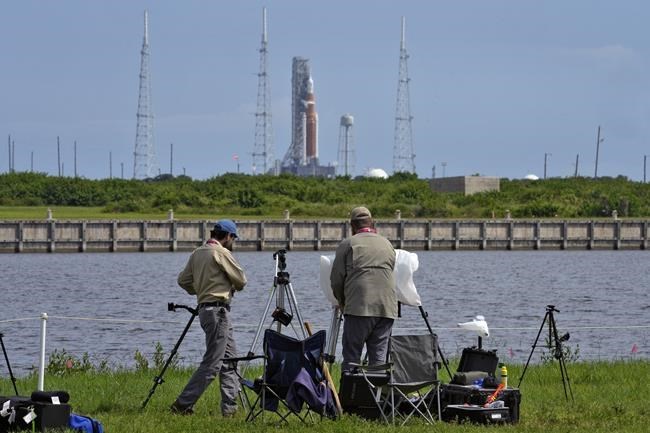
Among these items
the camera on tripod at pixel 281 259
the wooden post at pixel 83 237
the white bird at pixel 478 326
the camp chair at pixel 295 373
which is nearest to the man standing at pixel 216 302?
the camera on tripod at pixel 281 259

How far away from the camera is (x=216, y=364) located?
541 inches

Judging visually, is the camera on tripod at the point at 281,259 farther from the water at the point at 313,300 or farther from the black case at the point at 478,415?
the water at the point at 313,300

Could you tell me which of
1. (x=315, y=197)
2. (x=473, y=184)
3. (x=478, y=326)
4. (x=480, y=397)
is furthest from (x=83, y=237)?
(x=480, y=397)

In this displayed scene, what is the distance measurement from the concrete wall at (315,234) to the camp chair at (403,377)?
62.9 m

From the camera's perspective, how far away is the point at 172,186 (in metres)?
108

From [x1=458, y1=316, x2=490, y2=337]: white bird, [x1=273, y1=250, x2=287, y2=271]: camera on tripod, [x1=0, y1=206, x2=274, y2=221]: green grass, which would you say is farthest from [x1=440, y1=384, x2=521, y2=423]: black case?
[x1=0, y1=206, x2=274, y2=221]: green grass

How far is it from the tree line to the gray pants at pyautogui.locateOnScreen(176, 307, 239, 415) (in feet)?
265

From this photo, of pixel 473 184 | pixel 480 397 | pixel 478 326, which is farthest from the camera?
pixel 473 184

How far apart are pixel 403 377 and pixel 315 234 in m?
67.0

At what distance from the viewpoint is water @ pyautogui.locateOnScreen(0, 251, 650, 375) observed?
91.2 feet

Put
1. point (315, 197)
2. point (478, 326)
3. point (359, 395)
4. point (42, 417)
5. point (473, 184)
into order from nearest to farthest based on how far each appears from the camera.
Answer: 1. point (42, 417)
2. point (359, 395)
3. point (478, 326)
4. point (315, 197)
5. point (473, 184)

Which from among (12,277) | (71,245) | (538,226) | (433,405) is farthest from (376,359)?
(538,226)

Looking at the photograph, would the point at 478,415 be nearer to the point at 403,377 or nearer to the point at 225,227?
the point at 403,377

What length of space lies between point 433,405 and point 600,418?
1.83 metres
